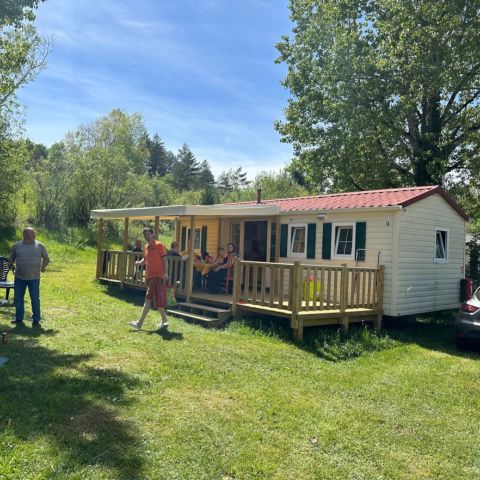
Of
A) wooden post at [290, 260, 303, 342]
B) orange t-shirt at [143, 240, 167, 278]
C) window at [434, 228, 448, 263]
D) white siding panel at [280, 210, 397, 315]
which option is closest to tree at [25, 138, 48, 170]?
orange t-shirt at [143, 240, 167, 278]

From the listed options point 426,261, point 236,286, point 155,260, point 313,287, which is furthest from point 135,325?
point 426,261

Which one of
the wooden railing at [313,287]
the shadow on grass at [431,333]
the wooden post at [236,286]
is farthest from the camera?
the wooden post at [236,286]

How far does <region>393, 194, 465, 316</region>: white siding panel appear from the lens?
33.3ft

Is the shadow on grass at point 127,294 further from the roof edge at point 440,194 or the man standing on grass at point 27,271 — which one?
the roof edge at point 440,194

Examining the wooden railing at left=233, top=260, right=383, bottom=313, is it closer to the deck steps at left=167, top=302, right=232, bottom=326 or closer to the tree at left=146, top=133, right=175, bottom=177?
the deck steps at left=167, top=302, right=232, bottom=326

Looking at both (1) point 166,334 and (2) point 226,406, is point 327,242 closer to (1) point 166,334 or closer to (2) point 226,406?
(1) point 166,334

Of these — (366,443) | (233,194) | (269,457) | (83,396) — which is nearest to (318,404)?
(366,443)

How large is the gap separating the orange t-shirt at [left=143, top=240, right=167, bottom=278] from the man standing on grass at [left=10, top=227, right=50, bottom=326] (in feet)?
5.43

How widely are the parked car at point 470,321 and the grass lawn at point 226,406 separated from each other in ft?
1.38

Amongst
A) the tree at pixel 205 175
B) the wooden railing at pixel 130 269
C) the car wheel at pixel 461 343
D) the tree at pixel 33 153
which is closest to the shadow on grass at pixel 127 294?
the wooden railing at pixel 130 269

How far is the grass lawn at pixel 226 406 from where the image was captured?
3719 mm

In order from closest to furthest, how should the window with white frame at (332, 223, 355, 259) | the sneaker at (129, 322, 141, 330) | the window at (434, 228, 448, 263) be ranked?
the sneaker at (129, 322, 141, 330) < the window with white frame at (332, 223, 355, 259) < the window at (434, 228, 448, 263)

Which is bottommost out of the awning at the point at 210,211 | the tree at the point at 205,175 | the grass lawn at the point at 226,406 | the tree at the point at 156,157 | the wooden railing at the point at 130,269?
the grass lawn at the point at 226,406

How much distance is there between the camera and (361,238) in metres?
10.5
